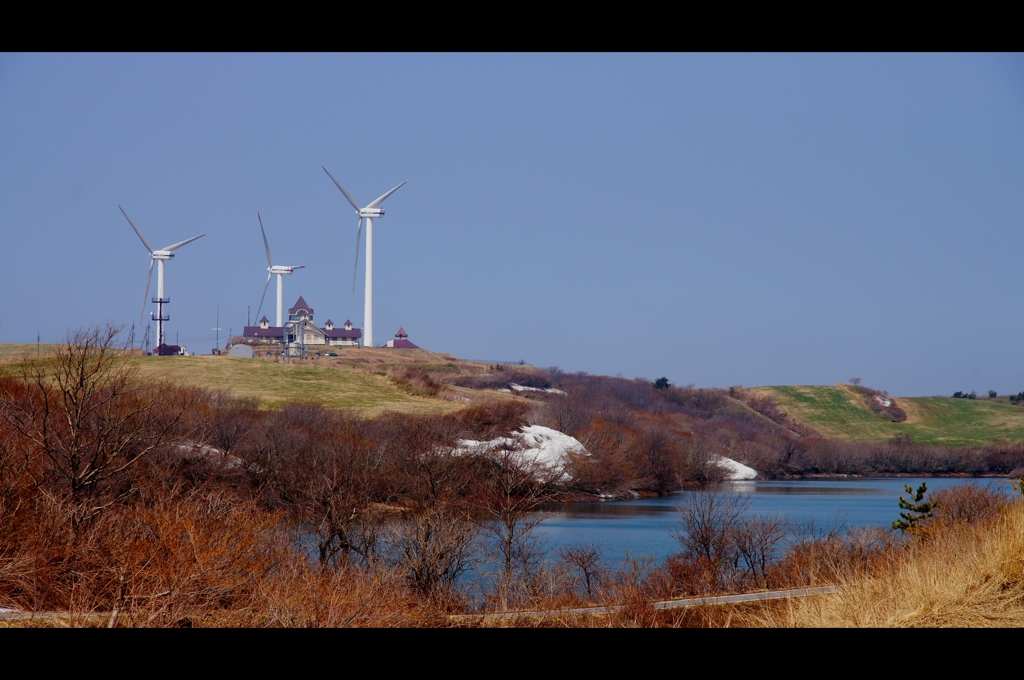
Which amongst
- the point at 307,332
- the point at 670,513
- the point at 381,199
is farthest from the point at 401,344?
the point at 670,513

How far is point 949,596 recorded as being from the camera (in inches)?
379

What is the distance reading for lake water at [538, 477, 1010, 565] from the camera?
131ft

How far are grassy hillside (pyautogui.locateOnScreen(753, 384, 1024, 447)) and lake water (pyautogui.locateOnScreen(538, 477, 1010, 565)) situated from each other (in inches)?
845

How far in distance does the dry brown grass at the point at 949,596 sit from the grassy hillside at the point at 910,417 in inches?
3672

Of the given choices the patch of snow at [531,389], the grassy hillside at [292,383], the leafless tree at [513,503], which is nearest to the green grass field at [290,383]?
the grassy hillside at [292,383]

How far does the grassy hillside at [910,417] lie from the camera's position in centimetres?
9944

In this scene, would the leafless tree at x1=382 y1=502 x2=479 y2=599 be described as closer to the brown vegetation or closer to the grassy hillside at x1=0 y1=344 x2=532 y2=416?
the brown vegetation

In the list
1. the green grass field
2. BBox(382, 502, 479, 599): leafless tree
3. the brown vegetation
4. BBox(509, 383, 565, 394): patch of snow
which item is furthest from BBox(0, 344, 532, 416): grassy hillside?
BBox(382, 502, 479, 599): leafless tree

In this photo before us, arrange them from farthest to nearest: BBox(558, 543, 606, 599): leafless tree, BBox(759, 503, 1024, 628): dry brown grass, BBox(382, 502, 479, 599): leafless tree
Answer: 1. BBox(558, 543, 606, 599): leafless tree
2. BBox(382, 502, 479, 599): leafless tree
3. BBox(759, 503, 1024, 628): dry brown grass

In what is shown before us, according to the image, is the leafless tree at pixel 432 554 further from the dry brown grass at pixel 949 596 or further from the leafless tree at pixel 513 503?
the dry brown grass at pixel 949 596

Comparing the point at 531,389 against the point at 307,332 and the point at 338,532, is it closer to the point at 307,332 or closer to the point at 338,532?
the point at 307,332

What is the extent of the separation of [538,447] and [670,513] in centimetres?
1405
